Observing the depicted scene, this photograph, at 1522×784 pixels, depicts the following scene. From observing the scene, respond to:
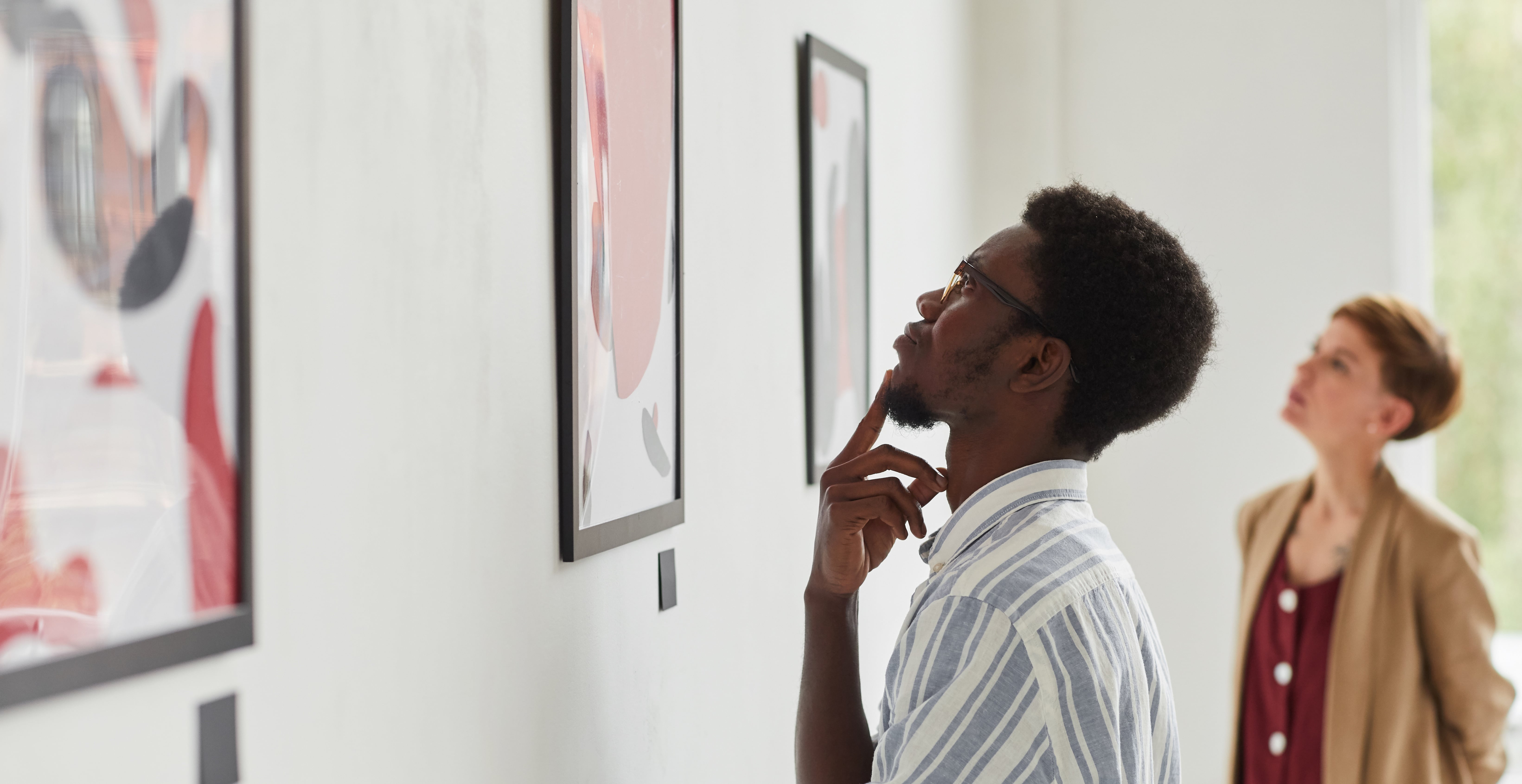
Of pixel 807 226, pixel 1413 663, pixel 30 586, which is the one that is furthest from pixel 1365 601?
pixel 30 586

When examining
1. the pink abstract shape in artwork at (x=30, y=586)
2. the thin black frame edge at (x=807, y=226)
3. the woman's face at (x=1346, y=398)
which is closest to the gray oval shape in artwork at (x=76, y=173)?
the pink abstract shape in artwork at (x=30, y=586)

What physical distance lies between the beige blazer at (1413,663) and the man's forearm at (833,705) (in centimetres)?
170

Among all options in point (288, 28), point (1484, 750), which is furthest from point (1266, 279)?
point (288, 28)

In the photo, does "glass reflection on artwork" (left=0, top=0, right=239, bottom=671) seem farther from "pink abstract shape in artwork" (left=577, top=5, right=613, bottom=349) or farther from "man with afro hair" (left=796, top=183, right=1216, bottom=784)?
"man with afro hair" (left=796, top=183, right=1216, bottom=784)

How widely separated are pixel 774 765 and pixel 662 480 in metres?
0.70

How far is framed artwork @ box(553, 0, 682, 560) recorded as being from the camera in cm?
128

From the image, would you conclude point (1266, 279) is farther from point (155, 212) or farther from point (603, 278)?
point (155, 212)

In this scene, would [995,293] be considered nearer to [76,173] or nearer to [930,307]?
[930,307]

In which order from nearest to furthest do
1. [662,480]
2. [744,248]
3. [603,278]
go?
[603,278]
[662,480]
[744,248]

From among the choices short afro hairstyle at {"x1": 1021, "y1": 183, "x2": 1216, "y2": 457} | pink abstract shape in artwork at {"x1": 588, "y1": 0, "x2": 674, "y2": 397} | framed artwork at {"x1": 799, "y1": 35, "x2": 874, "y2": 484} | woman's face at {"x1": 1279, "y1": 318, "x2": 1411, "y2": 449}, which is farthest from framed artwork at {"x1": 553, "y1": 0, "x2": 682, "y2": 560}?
woman's face at {"x1": 1279, "y1": 318, "x2": 1411, "y2": 449}

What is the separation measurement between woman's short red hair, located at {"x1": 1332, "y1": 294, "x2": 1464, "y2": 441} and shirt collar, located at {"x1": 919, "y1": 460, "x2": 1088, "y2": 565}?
183 cm

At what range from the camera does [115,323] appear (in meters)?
0.71

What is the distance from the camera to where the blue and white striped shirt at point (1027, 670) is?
1.09 metres

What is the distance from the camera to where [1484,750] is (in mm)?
2598
